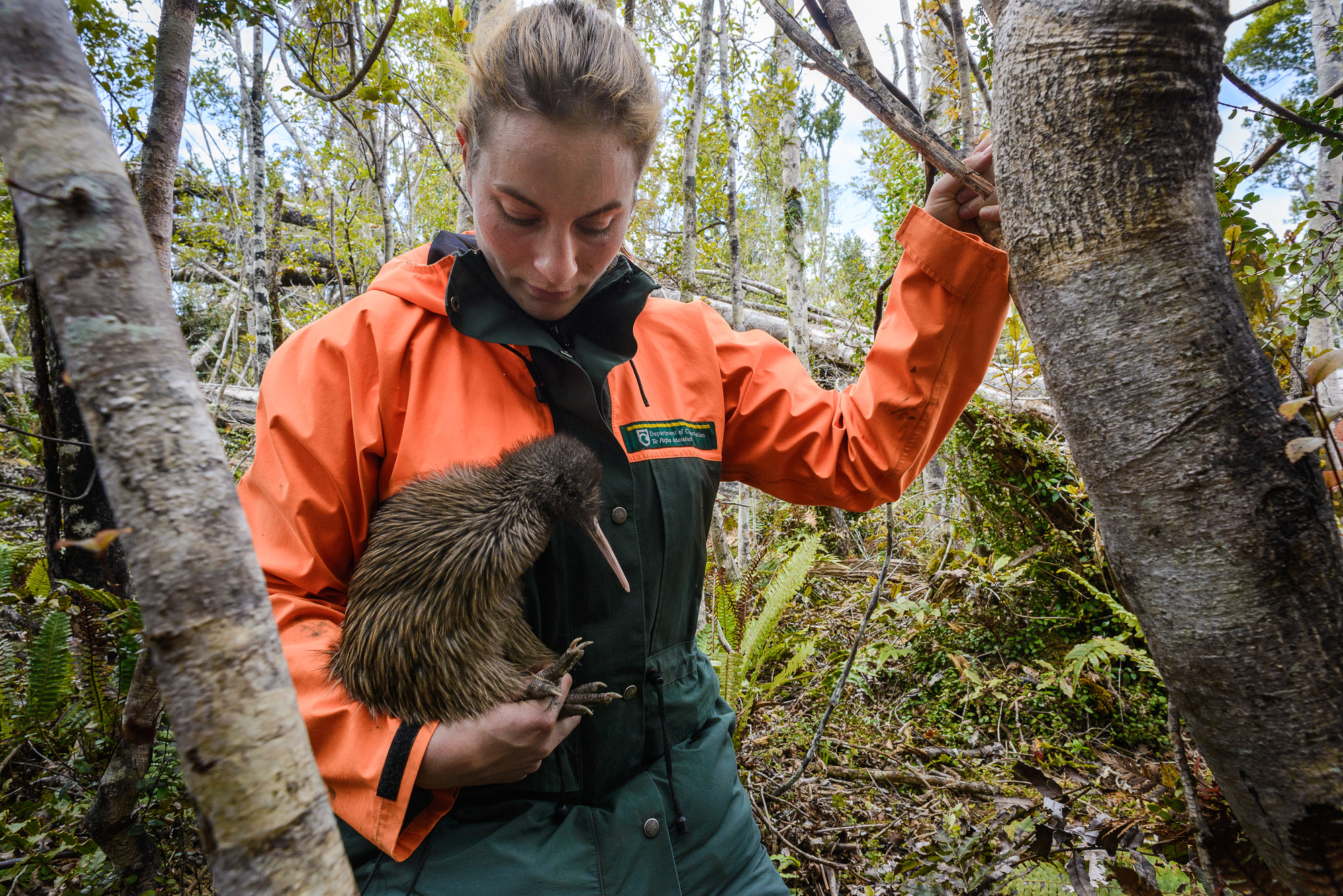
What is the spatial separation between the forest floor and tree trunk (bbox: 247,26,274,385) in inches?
98.2

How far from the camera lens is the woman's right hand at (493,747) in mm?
1578

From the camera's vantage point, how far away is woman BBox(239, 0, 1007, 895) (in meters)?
1.63

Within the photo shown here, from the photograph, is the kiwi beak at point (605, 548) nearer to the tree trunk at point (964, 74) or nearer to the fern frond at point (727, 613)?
the tree trunk at point (964, 74)

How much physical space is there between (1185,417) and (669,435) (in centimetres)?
135

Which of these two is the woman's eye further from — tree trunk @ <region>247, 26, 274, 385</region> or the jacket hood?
tree trunk @ <region>247, 26, 274, 385</region>

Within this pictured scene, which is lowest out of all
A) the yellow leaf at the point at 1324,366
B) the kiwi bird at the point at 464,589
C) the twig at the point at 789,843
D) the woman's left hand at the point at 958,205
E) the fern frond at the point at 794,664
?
the twig at the point at 789,843

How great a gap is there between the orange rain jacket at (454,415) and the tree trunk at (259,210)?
5165 mm

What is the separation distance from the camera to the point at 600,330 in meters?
2.01

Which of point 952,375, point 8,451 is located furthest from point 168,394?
point 8,451

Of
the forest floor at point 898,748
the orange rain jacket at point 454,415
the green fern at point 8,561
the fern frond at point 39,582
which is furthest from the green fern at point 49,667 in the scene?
the orange rain jacket at point 454,415

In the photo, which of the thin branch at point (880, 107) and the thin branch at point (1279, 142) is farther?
the thin branch at point (1279, 142)

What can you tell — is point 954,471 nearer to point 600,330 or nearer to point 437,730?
point 600,330

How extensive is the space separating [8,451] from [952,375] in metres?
12.8

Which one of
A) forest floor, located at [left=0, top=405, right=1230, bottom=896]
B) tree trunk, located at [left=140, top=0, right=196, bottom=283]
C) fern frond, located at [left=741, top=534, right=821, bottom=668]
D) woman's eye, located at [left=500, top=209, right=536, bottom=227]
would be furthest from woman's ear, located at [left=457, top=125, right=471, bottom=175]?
fern frond, located at [left=741, top=534, right=821, bottom=668]
